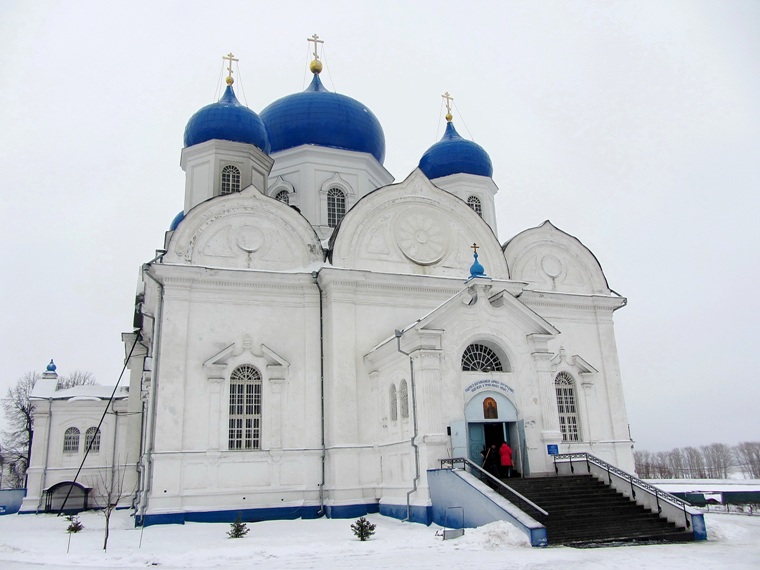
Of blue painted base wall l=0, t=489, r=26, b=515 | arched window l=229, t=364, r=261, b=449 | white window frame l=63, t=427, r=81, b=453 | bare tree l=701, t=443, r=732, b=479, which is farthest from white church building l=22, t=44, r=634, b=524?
bare tree l=701, t=443, r=732, b=479

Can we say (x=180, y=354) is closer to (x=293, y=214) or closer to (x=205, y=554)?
(x=293, y=214)

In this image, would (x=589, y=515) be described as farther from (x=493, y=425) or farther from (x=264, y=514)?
(x=264, y=514)

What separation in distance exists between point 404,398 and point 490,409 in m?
1.95

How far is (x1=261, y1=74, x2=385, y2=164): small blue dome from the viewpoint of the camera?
21984 millimetres

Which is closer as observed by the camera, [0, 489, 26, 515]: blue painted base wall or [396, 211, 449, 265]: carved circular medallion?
[396, 211, 449, 265]: carved circular medallion

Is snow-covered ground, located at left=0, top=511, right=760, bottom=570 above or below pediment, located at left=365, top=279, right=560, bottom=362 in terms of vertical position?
below

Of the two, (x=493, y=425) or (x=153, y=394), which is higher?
(x=153, y=394)

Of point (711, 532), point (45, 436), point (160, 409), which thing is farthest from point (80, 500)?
point (711, 532)

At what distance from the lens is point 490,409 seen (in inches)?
596

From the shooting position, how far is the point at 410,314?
59.1ft

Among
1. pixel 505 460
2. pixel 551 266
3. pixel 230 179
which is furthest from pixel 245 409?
pixel 551 266

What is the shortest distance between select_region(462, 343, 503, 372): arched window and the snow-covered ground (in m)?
3.88

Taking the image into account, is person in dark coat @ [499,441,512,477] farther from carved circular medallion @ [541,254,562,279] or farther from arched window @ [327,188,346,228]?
arched window @ [327,188,346,228]

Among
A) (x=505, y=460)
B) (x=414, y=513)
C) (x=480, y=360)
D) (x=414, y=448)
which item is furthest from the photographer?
(x=480, y=360)
